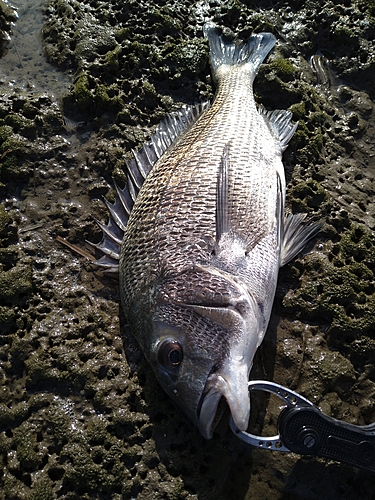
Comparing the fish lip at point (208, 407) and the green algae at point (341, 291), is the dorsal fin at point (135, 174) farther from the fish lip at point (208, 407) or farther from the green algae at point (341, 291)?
the green algae at point (341, 291)

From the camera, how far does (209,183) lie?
367cm

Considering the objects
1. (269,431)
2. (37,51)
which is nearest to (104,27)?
(37,51)

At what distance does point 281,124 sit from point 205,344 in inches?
97.2

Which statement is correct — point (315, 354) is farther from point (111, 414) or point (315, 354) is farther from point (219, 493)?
point (111, 414)

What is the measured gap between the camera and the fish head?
2.95m

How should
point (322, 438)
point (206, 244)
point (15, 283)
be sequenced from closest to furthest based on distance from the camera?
point (322, 438)
point (206, 244)
point (15, 283)

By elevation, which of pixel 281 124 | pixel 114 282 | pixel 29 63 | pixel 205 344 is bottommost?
pixel 114 282

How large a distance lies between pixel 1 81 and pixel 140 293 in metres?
3.00

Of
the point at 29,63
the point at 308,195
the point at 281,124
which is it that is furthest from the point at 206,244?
the point at 29,63

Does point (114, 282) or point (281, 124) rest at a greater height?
point (281, 124)

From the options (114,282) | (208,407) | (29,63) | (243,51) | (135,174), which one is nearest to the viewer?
(208,407)

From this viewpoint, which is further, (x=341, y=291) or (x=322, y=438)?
(x=341, y=291)

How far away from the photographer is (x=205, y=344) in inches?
119

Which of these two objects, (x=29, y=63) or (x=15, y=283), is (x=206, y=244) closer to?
(x=15, y=283)
